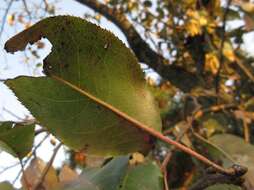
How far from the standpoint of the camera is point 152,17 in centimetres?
279

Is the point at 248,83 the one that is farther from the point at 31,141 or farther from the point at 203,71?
the point at 31,141

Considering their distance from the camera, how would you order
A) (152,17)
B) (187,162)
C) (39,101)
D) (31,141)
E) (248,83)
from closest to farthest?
(39,101) → (31,141) → (248,83) → (187,162) → (152,17)

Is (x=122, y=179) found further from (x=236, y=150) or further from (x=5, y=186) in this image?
(x=236, y=150)

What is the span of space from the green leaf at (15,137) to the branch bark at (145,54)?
1805 millimetres

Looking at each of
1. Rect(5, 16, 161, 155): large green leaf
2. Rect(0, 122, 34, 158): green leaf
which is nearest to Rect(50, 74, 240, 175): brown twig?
Rect(5, 16, 161, 155): large green leaf

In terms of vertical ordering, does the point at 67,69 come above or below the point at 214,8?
above

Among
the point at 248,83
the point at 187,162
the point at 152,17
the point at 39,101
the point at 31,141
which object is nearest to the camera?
the point at 39,101

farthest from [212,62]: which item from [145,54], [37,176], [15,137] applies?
[15,137]

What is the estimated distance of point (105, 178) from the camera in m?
0.59

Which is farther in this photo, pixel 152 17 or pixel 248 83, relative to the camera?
pixel 152 17

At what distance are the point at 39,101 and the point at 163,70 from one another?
2.00 meters

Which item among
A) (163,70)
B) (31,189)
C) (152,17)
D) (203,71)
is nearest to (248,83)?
(203,71)

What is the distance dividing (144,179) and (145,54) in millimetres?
1862

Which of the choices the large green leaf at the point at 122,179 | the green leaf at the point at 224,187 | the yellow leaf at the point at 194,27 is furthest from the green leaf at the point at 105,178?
the yellow leaf at the point at 194,27
